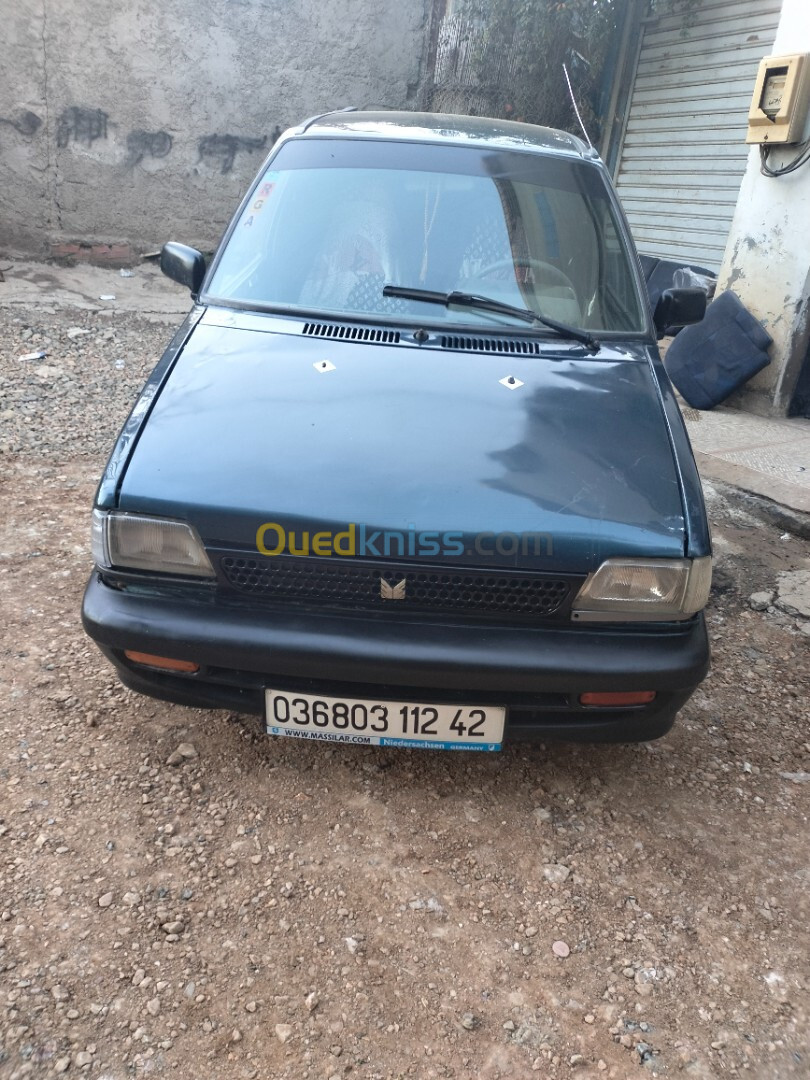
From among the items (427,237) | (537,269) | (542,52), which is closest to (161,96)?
(542,52)

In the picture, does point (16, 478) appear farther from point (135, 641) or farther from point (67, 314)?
point (67, 314)

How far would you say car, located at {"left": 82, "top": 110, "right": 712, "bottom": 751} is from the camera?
6.75 ft

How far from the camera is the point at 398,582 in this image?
2.08 meters

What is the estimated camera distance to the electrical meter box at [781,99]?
17.4ft

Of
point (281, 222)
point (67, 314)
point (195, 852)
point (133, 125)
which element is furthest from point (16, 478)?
point (133, 125)

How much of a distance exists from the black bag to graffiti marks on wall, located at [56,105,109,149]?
606 centimetres

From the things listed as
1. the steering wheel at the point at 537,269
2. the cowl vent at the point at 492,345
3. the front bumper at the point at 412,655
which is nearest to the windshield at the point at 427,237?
the steering wheel at the point at 537,269

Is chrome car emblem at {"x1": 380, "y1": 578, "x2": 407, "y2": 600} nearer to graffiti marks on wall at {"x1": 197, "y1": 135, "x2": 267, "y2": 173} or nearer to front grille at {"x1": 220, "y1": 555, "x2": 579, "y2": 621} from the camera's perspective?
front grille at {"x1": 220, "y1": 555, "x2": 579, "y2": 621}

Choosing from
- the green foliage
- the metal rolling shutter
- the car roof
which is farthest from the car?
the green foliage

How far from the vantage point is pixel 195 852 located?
2.17 m

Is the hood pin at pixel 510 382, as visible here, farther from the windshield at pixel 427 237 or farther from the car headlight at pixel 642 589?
the car headlight at pixel 642 589

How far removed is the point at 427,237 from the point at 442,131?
70cm

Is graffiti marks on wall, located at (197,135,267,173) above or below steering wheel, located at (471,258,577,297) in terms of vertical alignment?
above

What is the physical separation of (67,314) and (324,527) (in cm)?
623
